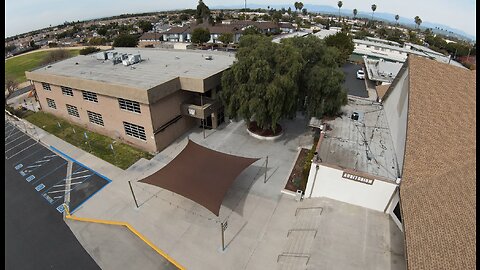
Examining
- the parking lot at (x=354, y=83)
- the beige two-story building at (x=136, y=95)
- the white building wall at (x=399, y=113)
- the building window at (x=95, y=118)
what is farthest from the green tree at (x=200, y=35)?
the white building wall at (x=399, y=113)

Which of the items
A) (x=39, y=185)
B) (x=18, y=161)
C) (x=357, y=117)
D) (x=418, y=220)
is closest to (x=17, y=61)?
(x=18, y=161)

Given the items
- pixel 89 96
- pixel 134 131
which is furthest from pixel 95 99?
pixel 134 131

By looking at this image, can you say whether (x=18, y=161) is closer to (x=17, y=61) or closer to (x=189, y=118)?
(x=189, y=118)

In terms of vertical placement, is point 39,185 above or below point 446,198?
below

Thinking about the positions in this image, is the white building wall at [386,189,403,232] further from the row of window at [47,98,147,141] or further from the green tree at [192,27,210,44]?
the green tree at [192,27,210,44]

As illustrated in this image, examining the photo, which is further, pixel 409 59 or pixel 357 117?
pixel 357 117

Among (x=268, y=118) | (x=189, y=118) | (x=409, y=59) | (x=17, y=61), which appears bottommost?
(x=17, y=61)

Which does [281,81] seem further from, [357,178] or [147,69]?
[147,69]

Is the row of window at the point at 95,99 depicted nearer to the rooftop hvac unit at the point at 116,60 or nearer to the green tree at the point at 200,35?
the rooftop hvac unit at the point at 116,60
